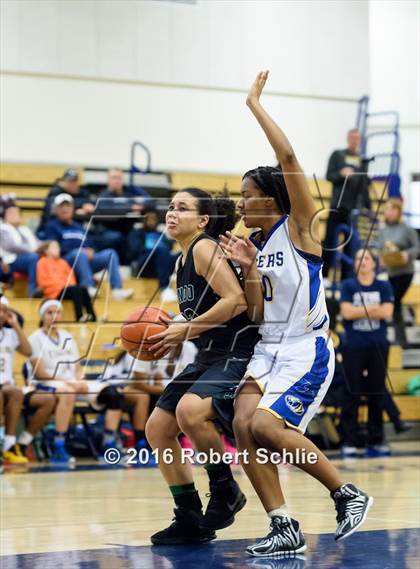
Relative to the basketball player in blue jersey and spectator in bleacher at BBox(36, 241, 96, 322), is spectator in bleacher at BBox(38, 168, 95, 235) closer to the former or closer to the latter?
spectator in bleacher at BBox(36, 241, 96, 322)

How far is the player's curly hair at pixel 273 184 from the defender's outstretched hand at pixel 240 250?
0.21 meters

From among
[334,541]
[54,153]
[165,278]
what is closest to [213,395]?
[334,541]

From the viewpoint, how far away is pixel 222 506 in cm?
453

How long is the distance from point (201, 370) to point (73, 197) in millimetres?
6834

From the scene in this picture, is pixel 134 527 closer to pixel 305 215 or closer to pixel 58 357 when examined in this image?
pixel 305 215

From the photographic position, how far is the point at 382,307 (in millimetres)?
9812

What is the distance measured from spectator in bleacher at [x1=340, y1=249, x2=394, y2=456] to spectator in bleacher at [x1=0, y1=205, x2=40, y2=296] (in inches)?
120

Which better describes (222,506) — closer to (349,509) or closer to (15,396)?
(349,509)

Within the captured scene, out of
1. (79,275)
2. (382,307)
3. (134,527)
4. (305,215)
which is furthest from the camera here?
(79,275)

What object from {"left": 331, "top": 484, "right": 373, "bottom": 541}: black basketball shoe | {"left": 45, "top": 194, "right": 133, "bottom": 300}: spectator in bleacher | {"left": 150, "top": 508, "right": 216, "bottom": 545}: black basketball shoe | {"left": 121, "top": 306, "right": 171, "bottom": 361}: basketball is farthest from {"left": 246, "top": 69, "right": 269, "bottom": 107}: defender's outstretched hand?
{"left": 45, "top": 194, "right": 133, "bottom": 300}: spectator in bleacher

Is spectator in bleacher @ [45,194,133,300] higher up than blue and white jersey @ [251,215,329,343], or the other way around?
blue and white jersey @ [251,215,329,343]

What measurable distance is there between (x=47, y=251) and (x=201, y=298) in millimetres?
5920

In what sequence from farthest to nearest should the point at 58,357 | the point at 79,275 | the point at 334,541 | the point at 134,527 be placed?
the point at 79,275 < the point at 58,357 < the point at 134,527 < the point at 334,541

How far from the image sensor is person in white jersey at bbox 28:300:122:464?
8883 millimetres
